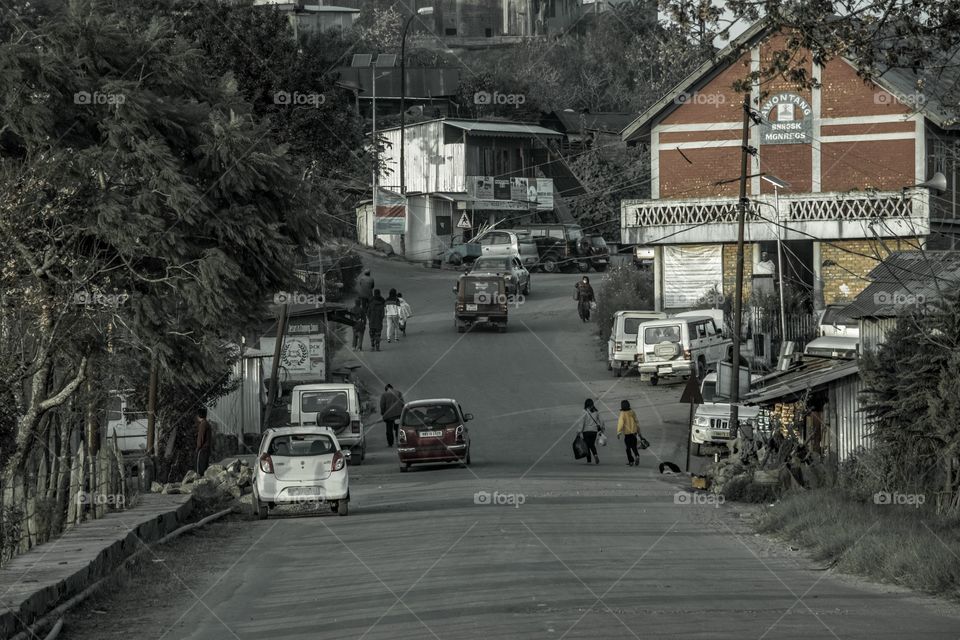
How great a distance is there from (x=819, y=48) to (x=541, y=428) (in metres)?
26.1

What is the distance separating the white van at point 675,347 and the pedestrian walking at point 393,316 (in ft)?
35.2

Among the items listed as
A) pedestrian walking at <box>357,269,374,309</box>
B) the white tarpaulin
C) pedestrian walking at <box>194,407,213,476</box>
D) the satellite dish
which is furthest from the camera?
the white tarpaulin

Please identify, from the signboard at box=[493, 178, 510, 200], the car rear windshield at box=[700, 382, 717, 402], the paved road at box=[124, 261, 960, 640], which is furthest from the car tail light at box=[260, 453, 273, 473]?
the signboard at box=[493, 178, 510, 200]

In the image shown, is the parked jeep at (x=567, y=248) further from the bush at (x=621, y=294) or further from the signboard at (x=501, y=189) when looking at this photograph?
the bush at (x=621, y=294)

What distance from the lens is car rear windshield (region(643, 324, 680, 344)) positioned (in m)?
41.5

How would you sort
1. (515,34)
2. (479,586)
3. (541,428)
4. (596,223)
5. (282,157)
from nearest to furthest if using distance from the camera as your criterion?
(479,586), (282,157), (541,428), (596,223), (515,34)

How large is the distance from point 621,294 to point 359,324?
35.1 ft

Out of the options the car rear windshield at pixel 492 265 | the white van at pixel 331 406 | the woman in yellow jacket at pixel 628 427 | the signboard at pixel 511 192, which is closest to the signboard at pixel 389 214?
the signboard at pixel 511 192

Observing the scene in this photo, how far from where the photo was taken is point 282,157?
929 inches

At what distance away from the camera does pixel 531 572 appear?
13.9 m

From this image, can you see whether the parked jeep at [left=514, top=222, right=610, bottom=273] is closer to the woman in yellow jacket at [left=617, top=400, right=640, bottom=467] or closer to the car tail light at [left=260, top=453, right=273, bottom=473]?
the woman in yellow jacket at [left=617, top=400, right=640, bottom=467]

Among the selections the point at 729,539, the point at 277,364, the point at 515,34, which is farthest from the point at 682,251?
the point at 515,34

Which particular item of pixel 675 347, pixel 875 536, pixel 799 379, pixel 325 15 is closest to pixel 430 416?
pixel 799 379

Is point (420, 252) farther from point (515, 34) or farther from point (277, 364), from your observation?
point (515, 34)
